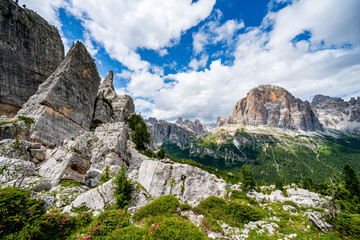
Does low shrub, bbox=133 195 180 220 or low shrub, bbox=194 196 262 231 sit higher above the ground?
low shrub, bbox=133 195 180 220

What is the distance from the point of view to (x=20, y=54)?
128 ft

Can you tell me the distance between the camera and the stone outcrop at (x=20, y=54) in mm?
36000

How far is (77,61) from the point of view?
1813 inches

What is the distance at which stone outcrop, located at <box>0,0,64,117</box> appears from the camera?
118ft

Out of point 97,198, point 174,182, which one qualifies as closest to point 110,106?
point 174,182

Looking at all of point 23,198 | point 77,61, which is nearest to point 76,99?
point 77,61

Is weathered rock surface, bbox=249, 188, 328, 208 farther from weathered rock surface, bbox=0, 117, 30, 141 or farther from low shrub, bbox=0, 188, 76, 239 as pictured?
weathered rock surface, bbox=0, 117, 30, 141

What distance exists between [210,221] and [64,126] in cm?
4108

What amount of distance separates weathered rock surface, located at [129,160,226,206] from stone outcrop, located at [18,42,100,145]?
2292 centimetres

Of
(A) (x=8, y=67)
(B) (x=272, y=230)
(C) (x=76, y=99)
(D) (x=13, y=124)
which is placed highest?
(A) (x=8, y=67)

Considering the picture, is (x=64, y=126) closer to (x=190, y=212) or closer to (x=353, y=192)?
(x=190, y=212)

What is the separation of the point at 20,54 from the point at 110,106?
3123 cm

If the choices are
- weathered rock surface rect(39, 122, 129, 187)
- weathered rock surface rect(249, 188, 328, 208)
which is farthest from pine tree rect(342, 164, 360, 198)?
weathered rock surface rect(39, 122, 129, 187)

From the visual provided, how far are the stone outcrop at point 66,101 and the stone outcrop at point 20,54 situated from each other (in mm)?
7037
